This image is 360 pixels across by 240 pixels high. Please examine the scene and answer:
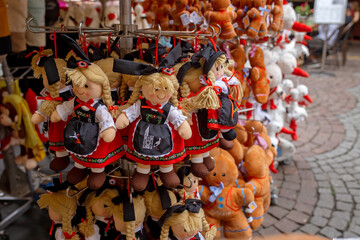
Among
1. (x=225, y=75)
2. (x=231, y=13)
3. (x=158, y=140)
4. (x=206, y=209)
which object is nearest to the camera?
(x=158, y=140)

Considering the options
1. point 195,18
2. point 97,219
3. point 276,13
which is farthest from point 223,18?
point 97,219

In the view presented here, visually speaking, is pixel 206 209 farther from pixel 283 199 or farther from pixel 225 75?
pixel 283 199

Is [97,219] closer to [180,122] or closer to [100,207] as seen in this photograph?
[100,207]

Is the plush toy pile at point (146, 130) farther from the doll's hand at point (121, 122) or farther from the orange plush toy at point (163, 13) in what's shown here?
the orange plush toy at point (163, 13)

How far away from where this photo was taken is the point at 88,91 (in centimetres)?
112

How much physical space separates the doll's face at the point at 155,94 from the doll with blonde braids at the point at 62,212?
67 centimetres

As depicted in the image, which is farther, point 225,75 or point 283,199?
point 283,199

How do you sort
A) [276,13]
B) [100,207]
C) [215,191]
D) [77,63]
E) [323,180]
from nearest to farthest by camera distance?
[77,63]
[100,207]
[215,191]
[276,13]
[323,180]

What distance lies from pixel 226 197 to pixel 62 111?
118 centimetres

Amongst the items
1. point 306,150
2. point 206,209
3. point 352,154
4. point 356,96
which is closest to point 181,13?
point 206,209

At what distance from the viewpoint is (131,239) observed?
4.38ft

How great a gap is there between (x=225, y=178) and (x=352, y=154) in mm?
2854

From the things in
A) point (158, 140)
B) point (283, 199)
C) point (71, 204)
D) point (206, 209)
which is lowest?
point (283, 199)

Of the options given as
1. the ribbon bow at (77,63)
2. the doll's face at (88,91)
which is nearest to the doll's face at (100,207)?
the doll's face at (88,91)
